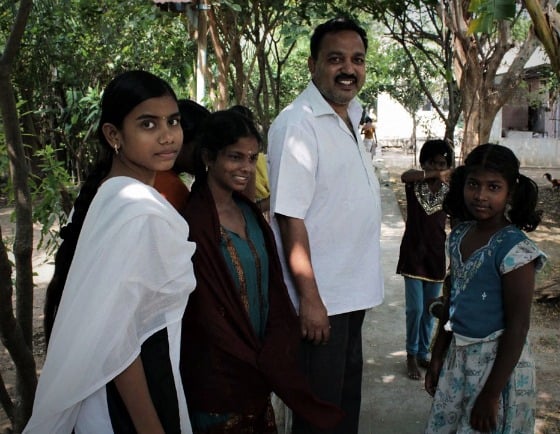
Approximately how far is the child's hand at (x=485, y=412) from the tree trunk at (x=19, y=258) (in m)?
1.65

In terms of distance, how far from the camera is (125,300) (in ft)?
4.88

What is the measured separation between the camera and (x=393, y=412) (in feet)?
11.4

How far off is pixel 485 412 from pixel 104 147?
59.1 inches

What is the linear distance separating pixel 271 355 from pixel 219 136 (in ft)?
2.40

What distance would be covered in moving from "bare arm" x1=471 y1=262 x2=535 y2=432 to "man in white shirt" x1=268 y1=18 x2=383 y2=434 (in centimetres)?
53

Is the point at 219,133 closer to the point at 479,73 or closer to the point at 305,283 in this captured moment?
the point at 305,283

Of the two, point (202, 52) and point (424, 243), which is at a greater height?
point (202, 52)

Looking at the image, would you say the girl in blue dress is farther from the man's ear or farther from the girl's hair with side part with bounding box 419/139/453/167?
the girl's hair with side part with bounding box 419/139/453/167

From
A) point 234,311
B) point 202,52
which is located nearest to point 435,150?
point 234,311

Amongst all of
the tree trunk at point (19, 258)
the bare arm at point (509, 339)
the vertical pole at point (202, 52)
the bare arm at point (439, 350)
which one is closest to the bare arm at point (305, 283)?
the bare arm at point (439, 350)

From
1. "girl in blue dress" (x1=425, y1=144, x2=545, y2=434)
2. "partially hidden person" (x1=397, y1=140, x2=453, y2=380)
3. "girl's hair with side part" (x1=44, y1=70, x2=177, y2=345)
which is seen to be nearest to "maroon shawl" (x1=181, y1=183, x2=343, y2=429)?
"girl's hair with side part" (x1=44, y1=70, x2=177, y2=345)

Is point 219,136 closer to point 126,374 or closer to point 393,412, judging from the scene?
point 126,374

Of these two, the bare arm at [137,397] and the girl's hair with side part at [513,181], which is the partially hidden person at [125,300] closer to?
the bare arm at [137,397]

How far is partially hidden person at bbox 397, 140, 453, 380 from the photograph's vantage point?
12.4 ft
